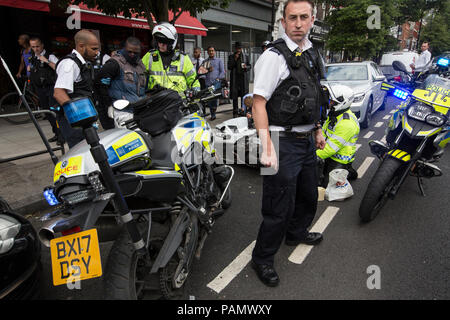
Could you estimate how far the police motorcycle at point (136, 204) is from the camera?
1.36 metres

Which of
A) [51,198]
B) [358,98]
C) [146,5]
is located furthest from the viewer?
[358,98]

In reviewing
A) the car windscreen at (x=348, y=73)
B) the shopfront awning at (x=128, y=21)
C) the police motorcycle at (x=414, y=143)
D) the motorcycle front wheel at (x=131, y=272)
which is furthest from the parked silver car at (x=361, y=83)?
the motorcycle front wheel at (x=131, y=272)

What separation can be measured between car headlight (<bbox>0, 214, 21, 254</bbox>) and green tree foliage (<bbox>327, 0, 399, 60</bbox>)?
18.5m

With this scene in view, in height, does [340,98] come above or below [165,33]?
below

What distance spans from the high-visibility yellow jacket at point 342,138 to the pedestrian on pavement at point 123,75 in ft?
8.10

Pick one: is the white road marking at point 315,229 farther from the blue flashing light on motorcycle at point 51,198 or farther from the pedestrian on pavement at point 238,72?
the pedestrian on pavement at point 238,72

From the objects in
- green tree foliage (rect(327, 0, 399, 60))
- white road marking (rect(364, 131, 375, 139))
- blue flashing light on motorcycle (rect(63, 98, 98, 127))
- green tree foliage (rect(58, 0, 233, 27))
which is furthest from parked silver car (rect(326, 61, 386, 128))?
green tree foliage (rect(327, 0, 399, 60))

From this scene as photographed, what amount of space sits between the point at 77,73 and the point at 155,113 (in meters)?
1.71

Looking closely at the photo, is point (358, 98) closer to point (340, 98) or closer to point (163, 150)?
point (340, 98)

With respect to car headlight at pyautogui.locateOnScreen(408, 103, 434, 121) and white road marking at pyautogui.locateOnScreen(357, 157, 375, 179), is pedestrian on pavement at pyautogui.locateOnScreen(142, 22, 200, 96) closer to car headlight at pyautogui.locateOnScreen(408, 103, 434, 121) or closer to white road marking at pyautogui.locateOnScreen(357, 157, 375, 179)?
car headlight at pyautogui.locateOnScreen(408, 103, 434, 121)

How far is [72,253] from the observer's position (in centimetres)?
137

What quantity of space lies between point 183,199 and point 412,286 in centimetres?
185

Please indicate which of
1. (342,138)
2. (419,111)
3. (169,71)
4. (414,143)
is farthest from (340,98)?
(169,71)
